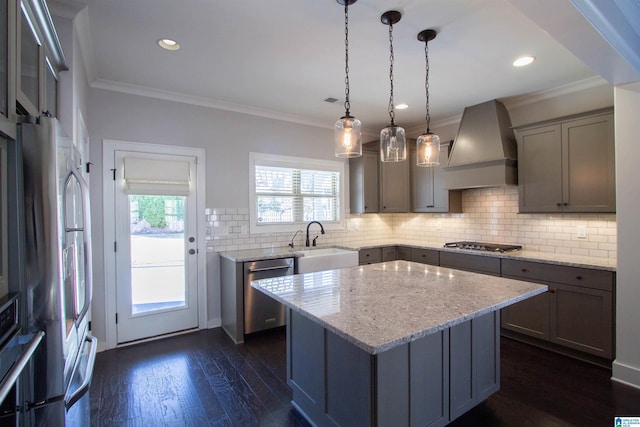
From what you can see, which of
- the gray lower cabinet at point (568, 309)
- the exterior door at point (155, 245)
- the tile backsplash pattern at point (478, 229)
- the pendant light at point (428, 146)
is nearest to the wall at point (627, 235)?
the gray lower cabinet at point (568, 309)

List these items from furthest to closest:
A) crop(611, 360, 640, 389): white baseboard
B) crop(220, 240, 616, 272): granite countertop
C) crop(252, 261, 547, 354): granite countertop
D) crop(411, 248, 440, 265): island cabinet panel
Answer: crop(411, 248, 440, 265): island cabinet panel
crop(220, 240, 616, 272): granite countertop
crop(611, 360, 640, 389): white baseboard
crop(252, 261, 547, 354): granite countertop

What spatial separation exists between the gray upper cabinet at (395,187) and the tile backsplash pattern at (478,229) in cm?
46

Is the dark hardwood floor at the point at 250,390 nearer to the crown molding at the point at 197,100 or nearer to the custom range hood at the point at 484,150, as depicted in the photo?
the custom range hood at the point at 484,150

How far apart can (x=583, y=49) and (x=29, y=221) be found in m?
2.83

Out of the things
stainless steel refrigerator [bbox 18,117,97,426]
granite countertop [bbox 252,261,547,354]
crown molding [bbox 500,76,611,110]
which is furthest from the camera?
crown molding [bbox 500,76,611,110]

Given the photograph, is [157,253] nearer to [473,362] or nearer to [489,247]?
[473,362]

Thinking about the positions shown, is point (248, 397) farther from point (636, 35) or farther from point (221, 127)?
point (636, 35)

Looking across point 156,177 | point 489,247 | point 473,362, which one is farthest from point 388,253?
point 156,177

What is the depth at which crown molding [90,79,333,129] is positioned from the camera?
10.4 feet

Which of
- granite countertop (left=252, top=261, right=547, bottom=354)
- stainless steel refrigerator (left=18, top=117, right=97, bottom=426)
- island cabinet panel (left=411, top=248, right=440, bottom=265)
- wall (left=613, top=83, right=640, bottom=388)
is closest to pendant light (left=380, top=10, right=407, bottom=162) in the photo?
granite countertop (left=252, top=261, right=547, bottom=354)

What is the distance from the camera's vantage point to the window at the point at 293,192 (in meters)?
4.08

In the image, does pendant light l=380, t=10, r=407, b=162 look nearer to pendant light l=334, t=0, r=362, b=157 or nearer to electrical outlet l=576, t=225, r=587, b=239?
pendant light l=334, t=0, r=362, b=157

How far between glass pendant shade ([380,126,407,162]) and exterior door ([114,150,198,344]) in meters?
2.36

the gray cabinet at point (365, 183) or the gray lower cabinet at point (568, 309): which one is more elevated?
the gray cabinet at point (365, 183)
